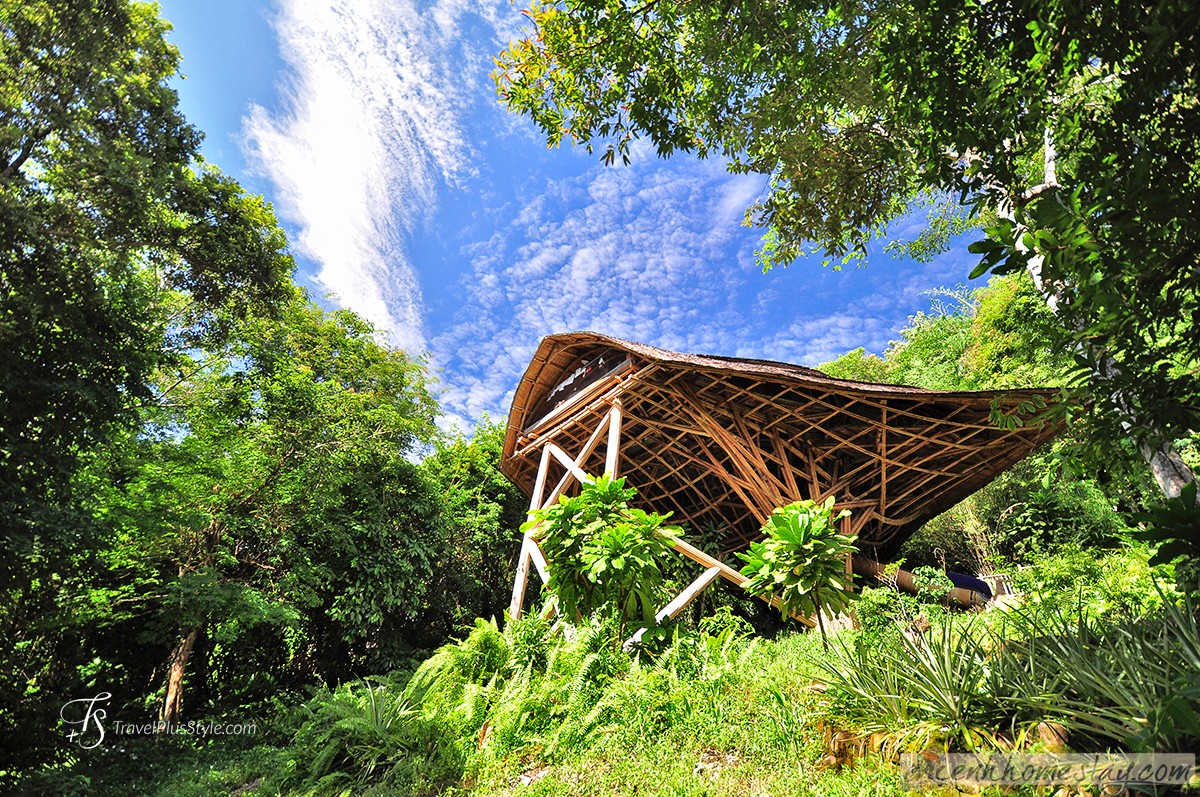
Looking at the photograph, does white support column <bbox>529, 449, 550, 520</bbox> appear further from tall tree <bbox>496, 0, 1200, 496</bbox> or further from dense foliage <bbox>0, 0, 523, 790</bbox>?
tall tree <bbox>496, 0, 1200, 496</bbox>

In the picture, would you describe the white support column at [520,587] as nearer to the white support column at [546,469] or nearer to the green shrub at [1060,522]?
the white support column at [546,469]

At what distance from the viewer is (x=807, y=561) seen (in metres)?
4.62

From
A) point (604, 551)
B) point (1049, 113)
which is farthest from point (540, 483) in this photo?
point (1049, 113)

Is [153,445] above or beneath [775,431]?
beneath

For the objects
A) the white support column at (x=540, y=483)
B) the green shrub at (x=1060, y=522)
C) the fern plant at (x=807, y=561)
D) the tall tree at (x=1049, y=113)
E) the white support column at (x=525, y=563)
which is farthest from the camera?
the green shrub at (x=1060, y=522)

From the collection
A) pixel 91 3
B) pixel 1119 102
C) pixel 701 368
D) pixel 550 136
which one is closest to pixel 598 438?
pixel 701 368

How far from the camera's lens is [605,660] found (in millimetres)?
4863

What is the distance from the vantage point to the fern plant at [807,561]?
4.61 metres

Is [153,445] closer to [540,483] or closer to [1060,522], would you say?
[540,483]

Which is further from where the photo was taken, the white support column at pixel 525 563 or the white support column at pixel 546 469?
the white support column at pixel 525 563

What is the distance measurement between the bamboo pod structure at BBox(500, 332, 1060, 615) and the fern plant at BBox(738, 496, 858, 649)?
230cm

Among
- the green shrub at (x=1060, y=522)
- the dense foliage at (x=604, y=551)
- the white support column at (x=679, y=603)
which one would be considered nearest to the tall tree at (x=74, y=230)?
the dense foliage at (x=604, y=551)

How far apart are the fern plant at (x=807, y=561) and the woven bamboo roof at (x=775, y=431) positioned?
3.50 m

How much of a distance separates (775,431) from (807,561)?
18.3 feet
